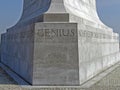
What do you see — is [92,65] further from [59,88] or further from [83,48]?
[59,88]

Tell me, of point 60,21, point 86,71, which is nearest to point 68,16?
point 60,21

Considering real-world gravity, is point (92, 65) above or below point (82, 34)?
below

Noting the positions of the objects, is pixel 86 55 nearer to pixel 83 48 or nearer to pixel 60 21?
pixel 83 48

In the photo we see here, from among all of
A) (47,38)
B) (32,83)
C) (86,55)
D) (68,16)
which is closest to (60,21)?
(68,16)

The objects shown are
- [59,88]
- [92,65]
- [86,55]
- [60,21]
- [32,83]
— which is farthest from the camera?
[92,65]

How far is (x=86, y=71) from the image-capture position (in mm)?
9078

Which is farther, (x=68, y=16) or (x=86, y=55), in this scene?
(x=86, y=55)

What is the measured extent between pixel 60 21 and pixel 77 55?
140cm

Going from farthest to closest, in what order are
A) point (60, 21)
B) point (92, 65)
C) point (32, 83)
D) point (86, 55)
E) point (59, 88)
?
point (92, 65) < point (86, 55) < point (60, 21) < point (32, 83) < point (59, 88)

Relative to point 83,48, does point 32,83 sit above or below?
below

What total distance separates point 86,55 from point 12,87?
323cm

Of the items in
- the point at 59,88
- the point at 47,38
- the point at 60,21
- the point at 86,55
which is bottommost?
the point at 59,88

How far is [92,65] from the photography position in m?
10.3

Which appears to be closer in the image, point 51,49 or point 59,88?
point 59,88
